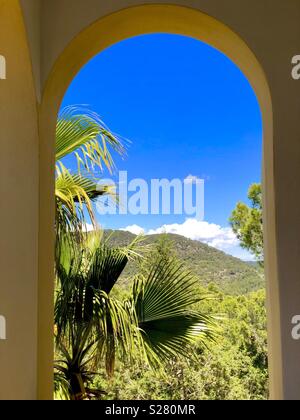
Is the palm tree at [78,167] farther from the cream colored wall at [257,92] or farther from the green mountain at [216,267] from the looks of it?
the green mountain at [216,267]

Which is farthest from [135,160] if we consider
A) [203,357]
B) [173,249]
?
[203,357]

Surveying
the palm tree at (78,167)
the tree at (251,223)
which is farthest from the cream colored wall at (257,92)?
the tree at (251,223)

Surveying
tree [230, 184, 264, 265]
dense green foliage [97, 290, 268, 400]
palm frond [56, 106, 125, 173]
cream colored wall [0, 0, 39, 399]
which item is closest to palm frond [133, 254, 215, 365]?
palm frond [56, 106, 125, 173]

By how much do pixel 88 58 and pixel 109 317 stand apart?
1548mm

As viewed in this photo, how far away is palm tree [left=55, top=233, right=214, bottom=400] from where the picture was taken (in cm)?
275

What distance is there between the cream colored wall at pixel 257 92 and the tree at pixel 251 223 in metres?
4.73

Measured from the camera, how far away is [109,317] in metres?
2.75

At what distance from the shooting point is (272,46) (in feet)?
5.44

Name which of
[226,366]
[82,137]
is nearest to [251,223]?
[226,366]

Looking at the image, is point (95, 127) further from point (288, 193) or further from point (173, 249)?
point (173, 249)

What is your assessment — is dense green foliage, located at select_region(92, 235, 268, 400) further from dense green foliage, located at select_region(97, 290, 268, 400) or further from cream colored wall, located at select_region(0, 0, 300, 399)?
cream colored wall, located at select_region(0, 0, 300, 399)

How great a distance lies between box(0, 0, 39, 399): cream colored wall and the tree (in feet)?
16.3

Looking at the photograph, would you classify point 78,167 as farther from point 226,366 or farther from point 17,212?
point 226,366

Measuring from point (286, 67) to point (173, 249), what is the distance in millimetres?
4451
